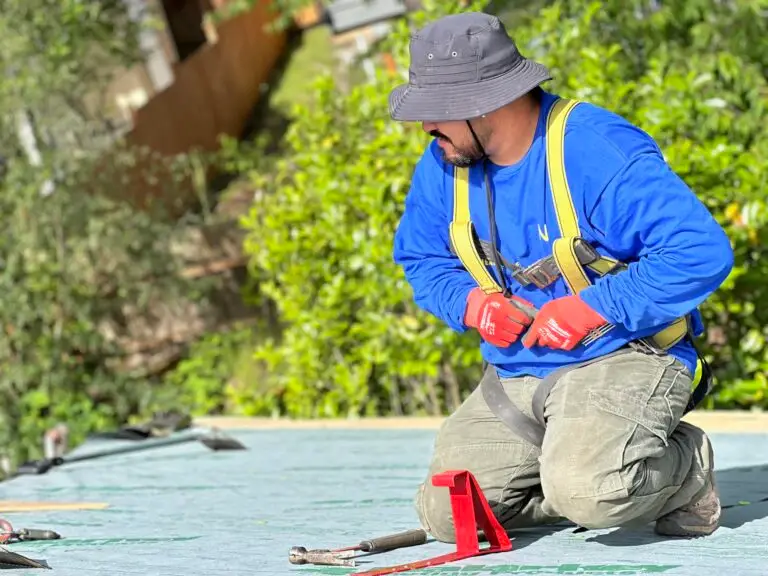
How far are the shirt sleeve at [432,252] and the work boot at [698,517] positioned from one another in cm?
75

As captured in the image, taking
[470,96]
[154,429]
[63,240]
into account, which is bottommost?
[154,429]

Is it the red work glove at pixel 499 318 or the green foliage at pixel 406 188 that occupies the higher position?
the red work glove at pixel 499 318

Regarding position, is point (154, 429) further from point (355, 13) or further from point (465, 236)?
point (355, 13)

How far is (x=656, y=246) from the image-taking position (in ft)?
11.0

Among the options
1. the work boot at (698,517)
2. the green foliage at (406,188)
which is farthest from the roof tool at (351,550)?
the green foliage at (406,188)

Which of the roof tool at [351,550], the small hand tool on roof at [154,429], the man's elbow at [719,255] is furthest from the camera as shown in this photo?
the small hand tool on roof at [154,429]

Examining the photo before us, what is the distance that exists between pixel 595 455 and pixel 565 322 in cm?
34

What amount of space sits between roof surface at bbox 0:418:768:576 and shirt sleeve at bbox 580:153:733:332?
57 cm

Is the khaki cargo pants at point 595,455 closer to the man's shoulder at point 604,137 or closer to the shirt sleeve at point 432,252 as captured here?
the shirt sleeve at point 432,252

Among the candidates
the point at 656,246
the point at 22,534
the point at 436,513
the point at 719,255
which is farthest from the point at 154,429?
the point at 719,255

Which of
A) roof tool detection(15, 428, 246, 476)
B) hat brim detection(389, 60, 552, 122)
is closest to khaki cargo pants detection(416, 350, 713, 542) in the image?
hat brim detection(389, 60, 552, 122)

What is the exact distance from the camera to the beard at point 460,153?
3574 millimetres

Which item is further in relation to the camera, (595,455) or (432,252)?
(432,252)

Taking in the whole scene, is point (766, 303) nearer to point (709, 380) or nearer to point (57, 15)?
point (709, 380)
